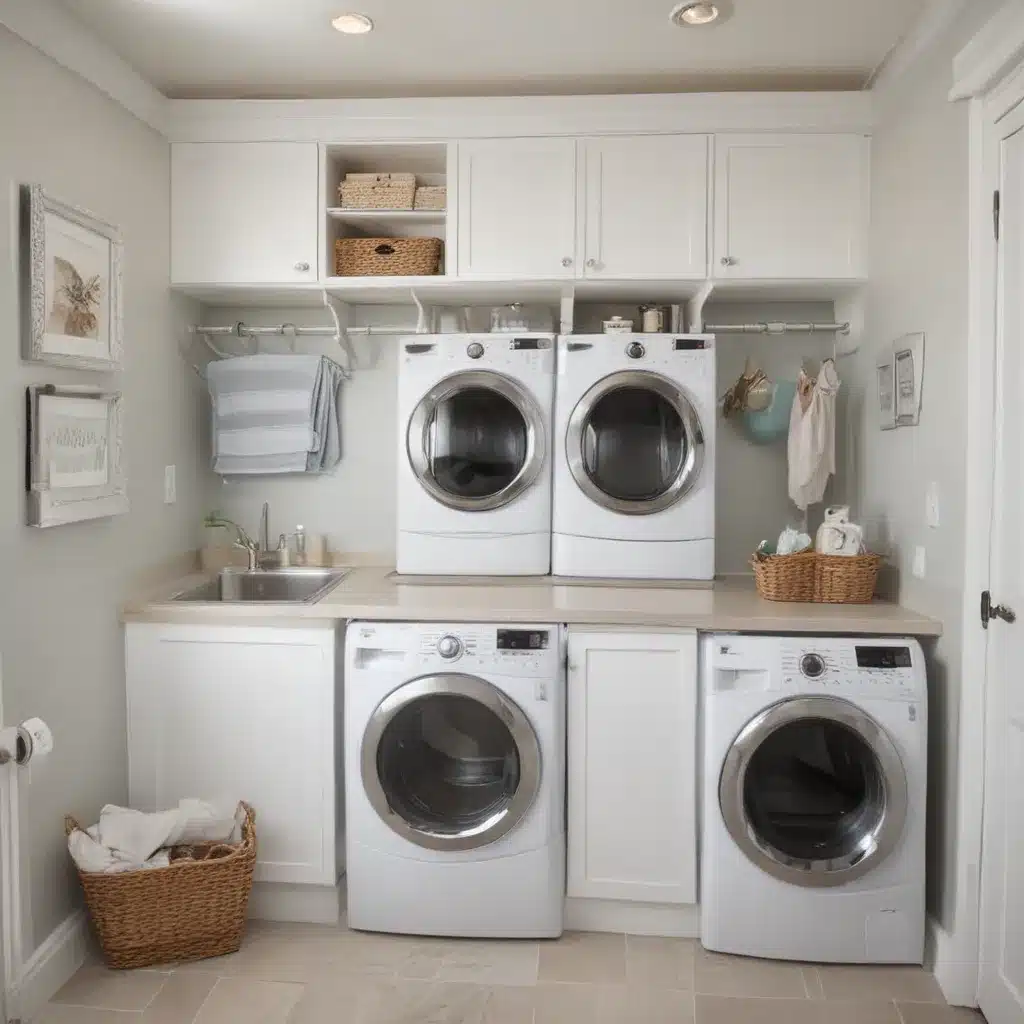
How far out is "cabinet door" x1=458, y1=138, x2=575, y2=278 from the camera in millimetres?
2990

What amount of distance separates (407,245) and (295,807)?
1.75 m

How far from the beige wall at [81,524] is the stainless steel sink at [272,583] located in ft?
0.80

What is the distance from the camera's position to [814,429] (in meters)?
3.07

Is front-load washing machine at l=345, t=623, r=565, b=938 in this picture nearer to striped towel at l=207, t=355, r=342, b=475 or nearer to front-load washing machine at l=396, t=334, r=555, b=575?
front-load washing machine at l=396, t=334, r=555, b=575

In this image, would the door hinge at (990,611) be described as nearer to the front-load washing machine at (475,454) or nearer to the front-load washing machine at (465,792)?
the front-load washing machine at (465,792)

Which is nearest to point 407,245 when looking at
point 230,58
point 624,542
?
point 230,58

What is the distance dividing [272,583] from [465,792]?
1.11m

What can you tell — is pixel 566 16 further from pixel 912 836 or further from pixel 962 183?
pixel 912 836

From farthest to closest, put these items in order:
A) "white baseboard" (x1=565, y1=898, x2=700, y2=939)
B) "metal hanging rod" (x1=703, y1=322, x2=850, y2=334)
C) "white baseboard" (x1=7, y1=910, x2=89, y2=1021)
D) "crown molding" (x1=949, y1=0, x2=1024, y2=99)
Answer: "metal hanging rod" (x1=703, y1=322, x2=850, y2=334), "white baseboard" (x1=565, y1=898, x2=700, y2=939), "white baseboard" (x1=7, y1=910, x2=89, y2=1021), "crown molding" (x1=949, y1=0, x2=1024, y2=99)

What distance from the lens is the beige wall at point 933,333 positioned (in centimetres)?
232

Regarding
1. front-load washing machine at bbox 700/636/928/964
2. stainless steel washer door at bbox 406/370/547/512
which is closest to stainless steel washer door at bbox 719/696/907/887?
front-load washing machine at bbox 700/636/928/964

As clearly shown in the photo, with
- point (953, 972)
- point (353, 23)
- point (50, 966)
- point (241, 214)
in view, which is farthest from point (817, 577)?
point (50, 966)

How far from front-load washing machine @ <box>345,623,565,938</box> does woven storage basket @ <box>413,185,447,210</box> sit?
4.53ft

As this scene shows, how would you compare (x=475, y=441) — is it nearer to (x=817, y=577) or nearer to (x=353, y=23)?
(x=817, y=577)
